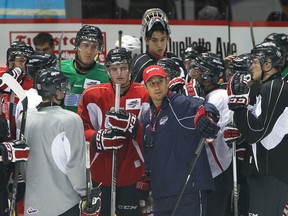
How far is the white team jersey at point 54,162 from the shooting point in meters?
6.96

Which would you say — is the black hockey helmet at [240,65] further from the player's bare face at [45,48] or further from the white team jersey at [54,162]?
the player's bare face at [45,48]

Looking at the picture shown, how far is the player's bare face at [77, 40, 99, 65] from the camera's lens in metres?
8.41

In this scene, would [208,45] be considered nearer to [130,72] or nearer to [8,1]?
[8,1]

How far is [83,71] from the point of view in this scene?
8.52 meters

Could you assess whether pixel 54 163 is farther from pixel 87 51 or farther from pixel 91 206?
pixel 87 51

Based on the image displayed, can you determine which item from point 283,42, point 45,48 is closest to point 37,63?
point 45,48

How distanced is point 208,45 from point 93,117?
12.2 ft

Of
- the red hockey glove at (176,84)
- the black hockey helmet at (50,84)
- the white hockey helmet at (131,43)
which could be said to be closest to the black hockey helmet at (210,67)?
the red hockey glove at (176,84)

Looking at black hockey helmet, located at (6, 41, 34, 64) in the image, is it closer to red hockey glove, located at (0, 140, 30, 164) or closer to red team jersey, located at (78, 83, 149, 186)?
red team jersey, located at (78, 83, 149, 186)

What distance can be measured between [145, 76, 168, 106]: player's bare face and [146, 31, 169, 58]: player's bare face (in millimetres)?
1335

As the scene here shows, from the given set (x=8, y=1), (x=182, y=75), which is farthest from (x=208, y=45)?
(x=182, y=75)

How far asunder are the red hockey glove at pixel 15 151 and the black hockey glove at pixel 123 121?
0.91 metres

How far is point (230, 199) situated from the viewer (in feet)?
29.6

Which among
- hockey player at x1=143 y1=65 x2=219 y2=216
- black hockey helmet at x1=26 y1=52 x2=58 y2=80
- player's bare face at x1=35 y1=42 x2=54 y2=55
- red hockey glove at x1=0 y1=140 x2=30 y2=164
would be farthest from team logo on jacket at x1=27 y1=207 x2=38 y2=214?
player's bare face at x1=35 y1=42 x2=54 y2=55
